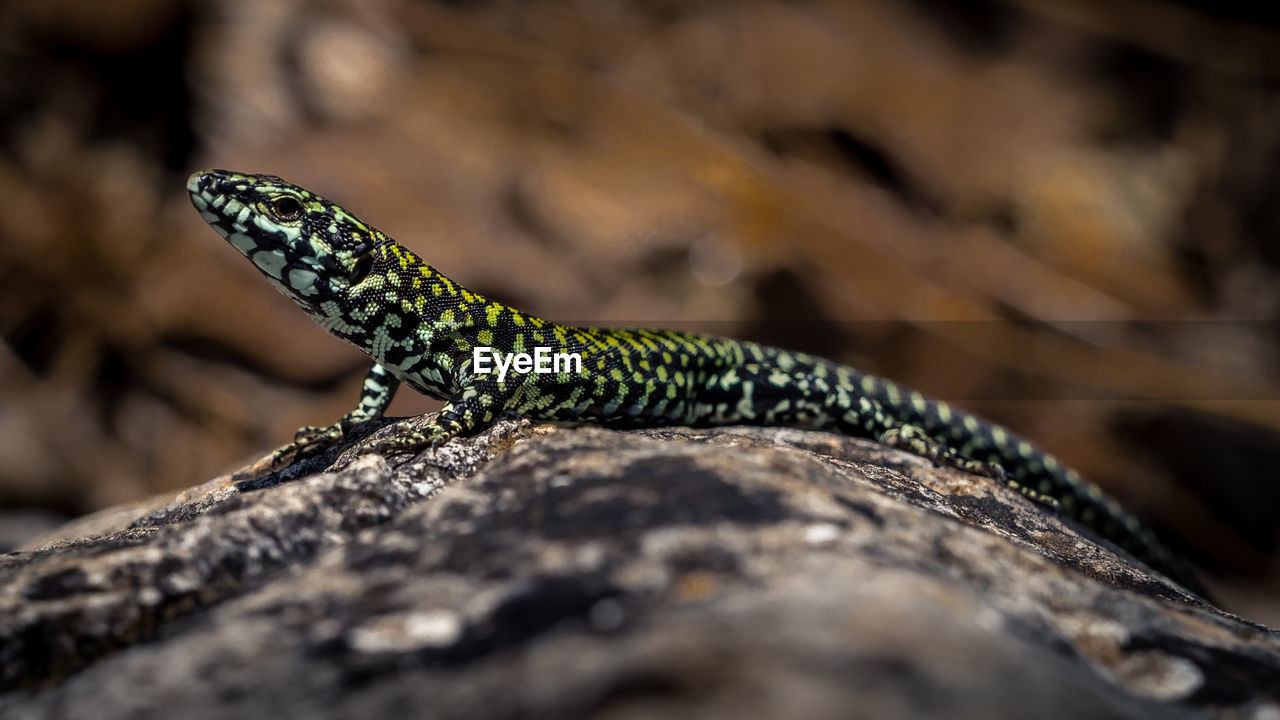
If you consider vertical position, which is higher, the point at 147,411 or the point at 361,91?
the point at 361,91

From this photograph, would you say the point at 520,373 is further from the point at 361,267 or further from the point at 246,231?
the point at 246,231

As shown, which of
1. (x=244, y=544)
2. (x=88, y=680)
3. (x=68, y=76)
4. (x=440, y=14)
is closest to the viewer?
(x=88, y=680)

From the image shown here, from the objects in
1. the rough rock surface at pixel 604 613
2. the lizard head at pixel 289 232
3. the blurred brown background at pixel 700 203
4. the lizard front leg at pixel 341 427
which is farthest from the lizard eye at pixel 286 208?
the blurred brown background at pixel 700 203

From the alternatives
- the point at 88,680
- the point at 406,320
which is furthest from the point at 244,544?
the point at 406,320

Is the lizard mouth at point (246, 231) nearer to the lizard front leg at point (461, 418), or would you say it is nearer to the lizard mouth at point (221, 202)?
the lizard mouth at point (221, 202)

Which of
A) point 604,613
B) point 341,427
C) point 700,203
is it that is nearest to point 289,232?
point 341,427

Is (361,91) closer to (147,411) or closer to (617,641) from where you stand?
(147,411)
